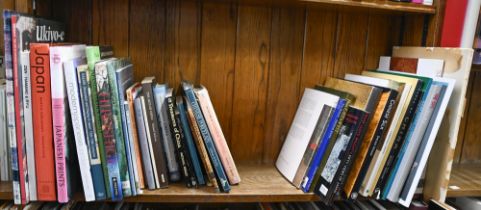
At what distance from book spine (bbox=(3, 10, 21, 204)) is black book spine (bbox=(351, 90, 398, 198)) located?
76 centimetres

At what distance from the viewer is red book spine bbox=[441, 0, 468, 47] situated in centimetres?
94

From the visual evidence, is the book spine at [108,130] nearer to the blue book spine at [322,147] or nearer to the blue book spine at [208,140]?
the blue book spine at [208,140]

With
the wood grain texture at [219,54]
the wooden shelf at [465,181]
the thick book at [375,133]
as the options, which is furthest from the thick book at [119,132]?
the wooden shelf at [465,181]

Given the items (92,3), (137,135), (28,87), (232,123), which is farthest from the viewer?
(232,123)

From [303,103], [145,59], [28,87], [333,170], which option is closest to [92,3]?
[145,59]

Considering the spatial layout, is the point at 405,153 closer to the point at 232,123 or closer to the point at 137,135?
the point at 232,123

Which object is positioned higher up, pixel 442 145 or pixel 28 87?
pixel 28 87

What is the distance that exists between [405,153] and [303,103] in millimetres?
309

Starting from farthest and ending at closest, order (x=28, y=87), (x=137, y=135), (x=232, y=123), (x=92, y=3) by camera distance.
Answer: (x=232, y=123), (x=92, y=3), (x=137, y=135), (x=28, y=87)

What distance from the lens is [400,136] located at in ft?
2.84

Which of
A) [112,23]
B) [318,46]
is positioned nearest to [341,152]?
[318,46]

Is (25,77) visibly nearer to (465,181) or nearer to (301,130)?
(301,130)

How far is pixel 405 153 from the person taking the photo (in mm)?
875

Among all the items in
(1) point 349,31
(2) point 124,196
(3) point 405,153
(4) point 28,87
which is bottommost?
(2) point 124,196
